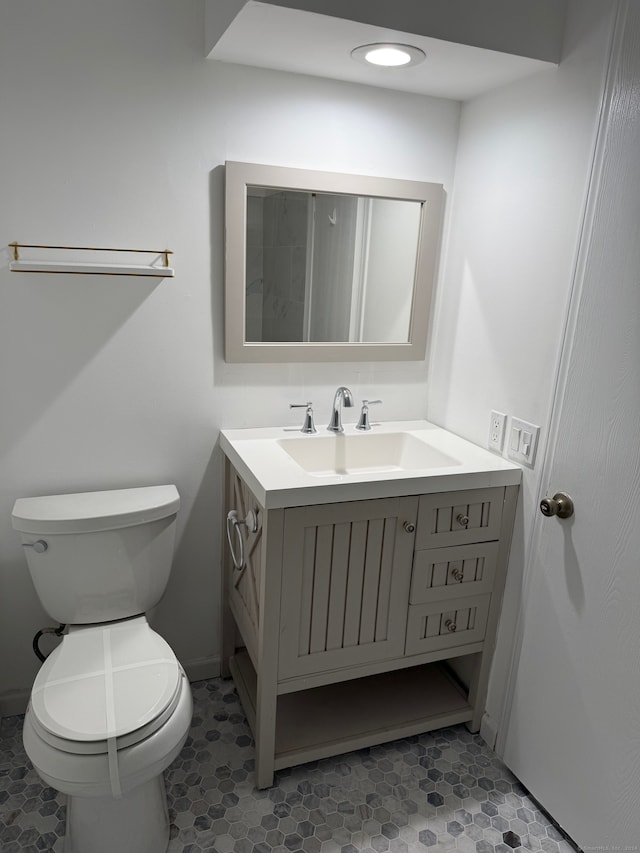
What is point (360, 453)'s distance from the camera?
6.88ft

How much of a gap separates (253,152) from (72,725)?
161 cm

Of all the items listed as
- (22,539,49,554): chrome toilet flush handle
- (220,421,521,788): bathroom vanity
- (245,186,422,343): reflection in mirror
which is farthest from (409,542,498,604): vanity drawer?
(22,539,49,554): chrome toilet flush handle

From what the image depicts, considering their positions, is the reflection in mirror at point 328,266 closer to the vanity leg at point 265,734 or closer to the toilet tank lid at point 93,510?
the toilet tank lid at point 93,510

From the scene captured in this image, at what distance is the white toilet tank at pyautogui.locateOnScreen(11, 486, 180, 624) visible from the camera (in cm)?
171

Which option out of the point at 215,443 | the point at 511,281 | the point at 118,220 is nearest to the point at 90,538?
the point at 215,443

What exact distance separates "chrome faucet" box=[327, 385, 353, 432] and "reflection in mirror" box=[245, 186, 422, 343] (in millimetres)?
197

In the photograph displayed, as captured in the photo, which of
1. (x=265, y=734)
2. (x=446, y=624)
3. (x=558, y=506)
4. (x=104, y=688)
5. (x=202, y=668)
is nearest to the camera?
(x=104, y=688)

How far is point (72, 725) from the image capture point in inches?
54.2

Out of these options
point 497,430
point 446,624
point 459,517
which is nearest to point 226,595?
point 446,624

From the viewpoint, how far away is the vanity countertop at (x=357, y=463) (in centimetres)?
160

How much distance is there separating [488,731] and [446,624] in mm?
423

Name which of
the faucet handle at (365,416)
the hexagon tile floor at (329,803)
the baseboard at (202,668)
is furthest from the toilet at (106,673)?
the faucet handle at (365,416)

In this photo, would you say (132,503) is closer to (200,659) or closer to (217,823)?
(200,659)

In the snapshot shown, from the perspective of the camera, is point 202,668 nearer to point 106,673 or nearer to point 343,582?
point 106,673
